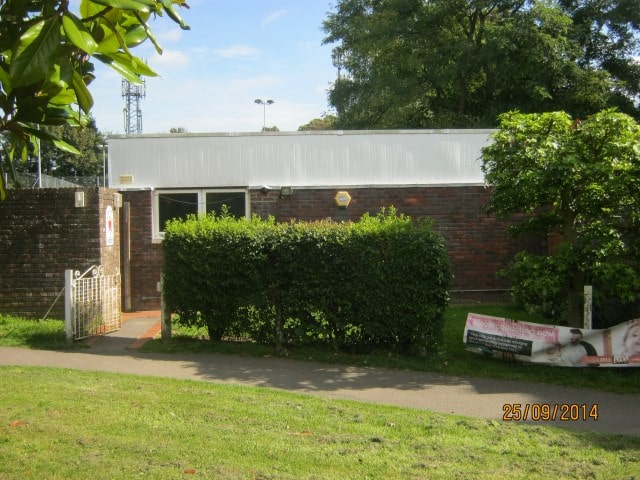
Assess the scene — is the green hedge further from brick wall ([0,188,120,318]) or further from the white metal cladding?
the white metal cladding

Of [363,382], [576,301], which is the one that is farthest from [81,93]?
[576,301]

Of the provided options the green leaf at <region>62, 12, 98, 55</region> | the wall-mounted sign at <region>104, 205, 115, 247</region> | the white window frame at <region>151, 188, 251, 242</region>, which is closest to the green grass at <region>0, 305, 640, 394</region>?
the wall-mounted sign at <region>104, 205, 115, 247</region>

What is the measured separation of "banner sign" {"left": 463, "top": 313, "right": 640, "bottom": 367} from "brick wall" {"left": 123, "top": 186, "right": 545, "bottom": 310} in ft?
17.4

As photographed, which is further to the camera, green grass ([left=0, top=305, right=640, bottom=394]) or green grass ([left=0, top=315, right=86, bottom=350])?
green grass ([left=0, top=315, right=86, bottom=350])

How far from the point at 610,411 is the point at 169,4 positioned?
6.69 metres

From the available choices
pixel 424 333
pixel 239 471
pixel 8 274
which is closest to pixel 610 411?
pixel 424 333

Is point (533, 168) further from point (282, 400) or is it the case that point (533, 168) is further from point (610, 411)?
point (282, 400)

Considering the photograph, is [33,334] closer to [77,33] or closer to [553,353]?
[553,353]

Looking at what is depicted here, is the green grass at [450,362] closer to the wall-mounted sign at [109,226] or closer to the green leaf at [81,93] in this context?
the wall-mounted sign at [109,226]

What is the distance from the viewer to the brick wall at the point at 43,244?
41.4ft

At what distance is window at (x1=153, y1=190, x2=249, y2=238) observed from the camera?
595 inches

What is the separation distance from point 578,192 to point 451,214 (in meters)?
5.28
